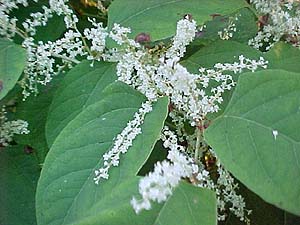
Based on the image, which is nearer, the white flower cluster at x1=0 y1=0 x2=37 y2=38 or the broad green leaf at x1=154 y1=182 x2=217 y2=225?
the broad green leaf at x1=154 y1=182 x2=217 y2=225

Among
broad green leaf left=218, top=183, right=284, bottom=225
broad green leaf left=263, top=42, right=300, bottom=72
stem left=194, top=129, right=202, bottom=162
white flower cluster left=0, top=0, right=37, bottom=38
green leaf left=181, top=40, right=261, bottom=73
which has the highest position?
white flower cluster left=0, top=0, right=37, bottom=38

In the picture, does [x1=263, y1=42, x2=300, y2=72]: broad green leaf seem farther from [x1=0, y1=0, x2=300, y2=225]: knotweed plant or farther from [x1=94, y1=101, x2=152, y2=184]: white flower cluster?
[x1=94, y1=101, x2=152, y2=184]: white flower cluster

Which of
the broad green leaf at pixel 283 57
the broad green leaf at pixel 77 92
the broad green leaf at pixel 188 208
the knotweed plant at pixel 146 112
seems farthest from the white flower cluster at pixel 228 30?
the broad green leaf at pixel 188 208

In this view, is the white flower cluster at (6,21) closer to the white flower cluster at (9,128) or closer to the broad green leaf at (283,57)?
the white flower cluster at (9,128)

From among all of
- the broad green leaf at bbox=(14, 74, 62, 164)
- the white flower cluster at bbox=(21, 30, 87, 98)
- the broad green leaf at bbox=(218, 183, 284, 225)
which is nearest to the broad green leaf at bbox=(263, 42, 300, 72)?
the broad green leaf at bbox=(218, 183, 284, 225)

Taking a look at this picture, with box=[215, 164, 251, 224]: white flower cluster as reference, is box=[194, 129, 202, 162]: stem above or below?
above

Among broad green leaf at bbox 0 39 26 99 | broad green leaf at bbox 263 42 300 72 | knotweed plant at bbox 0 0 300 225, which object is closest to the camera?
knotweed plant at bbox 0 0 300 225

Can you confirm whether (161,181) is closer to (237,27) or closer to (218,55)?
(218,55)
